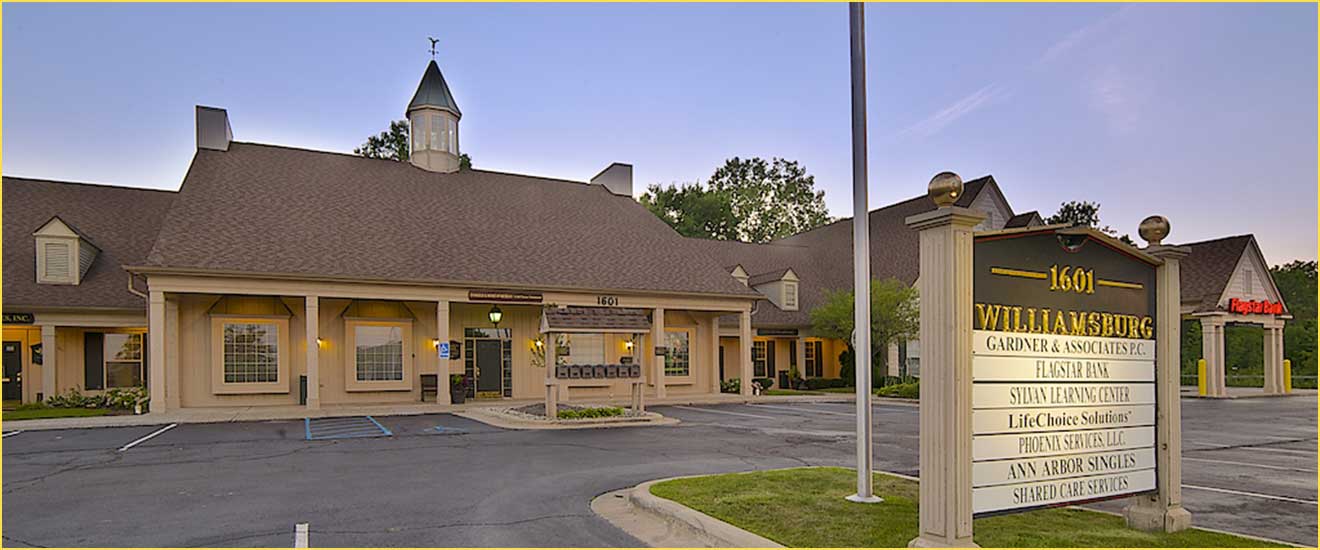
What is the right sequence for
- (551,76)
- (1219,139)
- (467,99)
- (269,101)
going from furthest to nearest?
(467,99)
(269,101)
(551,76)
(1219,139)

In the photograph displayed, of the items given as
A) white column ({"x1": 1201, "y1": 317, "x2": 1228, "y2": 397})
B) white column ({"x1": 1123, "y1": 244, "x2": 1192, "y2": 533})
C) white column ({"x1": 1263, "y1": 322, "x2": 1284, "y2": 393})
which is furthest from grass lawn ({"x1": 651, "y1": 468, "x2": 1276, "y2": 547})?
white column ({"x1": 1263, "y1": 322, "x2": 1284, "y2": 393})

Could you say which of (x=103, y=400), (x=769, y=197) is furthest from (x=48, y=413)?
(x=769, y=197)

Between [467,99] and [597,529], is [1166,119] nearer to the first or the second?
[597,529]

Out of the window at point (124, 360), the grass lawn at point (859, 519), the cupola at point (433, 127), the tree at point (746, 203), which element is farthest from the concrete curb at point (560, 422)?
the tree at point (746, 203)

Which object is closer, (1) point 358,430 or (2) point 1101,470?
(2) point 1101,470

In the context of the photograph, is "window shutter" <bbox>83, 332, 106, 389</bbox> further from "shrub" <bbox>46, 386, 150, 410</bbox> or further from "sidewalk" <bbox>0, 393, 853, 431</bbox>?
"sidewalk" <bbox>0, 393, 853, 431</bbox>

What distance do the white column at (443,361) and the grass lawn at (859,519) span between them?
1517 centimetres

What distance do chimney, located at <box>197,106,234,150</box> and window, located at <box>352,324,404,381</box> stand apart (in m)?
8.10

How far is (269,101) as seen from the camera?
33031 mm

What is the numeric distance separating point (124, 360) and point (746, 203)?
44908 millimetres

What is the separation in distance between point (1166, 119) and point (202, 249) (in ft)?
78.5

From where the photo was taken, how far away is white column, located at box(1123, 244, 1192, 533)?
7195 millimetres

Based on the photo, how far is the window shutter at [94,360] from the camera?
24.2 meters

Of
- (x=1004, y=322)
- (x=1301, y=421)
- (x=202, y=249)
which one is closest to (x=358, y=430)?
(x=202, y=249)
